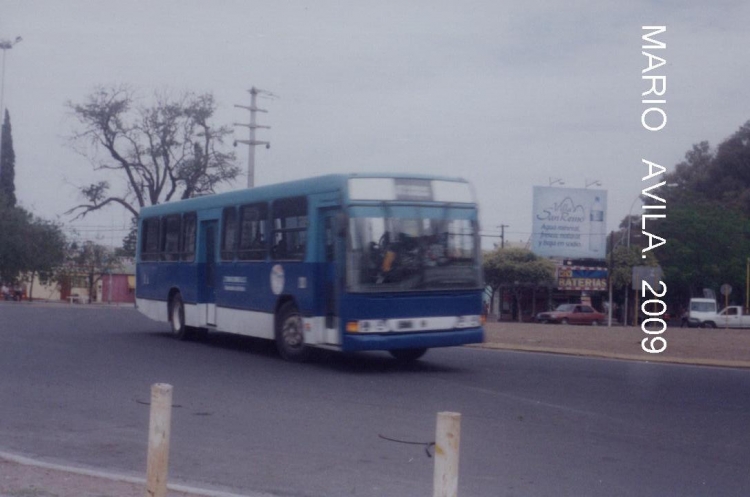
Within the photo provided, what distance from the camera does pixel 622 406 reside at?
39.2 ft

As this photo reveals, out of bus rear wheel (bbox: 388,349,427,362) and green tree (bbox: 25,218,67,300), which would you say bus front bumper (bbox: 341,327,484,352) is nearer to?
bus rear wheel (bbox: 388,349,427,362)

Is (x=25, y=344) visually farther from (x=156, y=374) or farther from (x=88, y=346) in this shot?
(x=156, y=374)

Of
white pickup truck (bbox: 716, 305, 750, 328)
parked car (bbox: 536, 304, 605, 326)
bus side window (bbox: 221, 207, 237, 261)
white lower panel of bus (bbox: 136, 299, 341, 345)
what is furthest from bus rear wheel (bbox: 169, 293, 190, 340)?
white pickup truck (bbox: 716, 305, 750, 328)

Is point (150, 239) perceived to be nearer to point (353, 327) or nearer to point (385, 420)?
point (353, 327)

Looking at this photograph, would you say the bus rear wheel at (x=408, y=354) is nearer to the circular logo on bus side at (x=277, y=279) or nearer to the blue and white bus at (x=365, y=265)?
the blue and white bus at (x=365, y=265)

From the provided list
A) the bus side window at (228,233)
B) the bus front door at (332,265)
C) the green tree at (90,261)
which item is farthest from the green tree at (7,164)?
the bus front door at (332,265)

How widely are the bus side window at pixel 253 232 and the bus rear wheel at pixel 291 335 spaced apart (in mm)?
1296

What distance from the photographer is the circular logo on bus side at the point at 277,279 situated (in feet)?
53.1

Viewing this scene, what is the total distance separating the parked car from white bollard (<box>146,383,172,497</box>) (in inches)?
1843

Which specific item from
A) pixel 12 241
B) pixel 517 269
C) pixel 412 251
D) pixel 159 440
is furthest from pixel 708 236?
pixel 159 440

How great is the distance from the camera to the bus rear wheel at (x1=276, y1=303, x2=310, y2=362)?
15.9 m

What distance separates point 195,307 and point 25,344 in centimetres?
356

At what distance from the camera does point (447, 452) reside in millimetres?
4887

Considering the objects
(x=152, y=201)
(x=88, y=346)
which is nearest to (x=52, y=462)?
(x=88, y=346)
